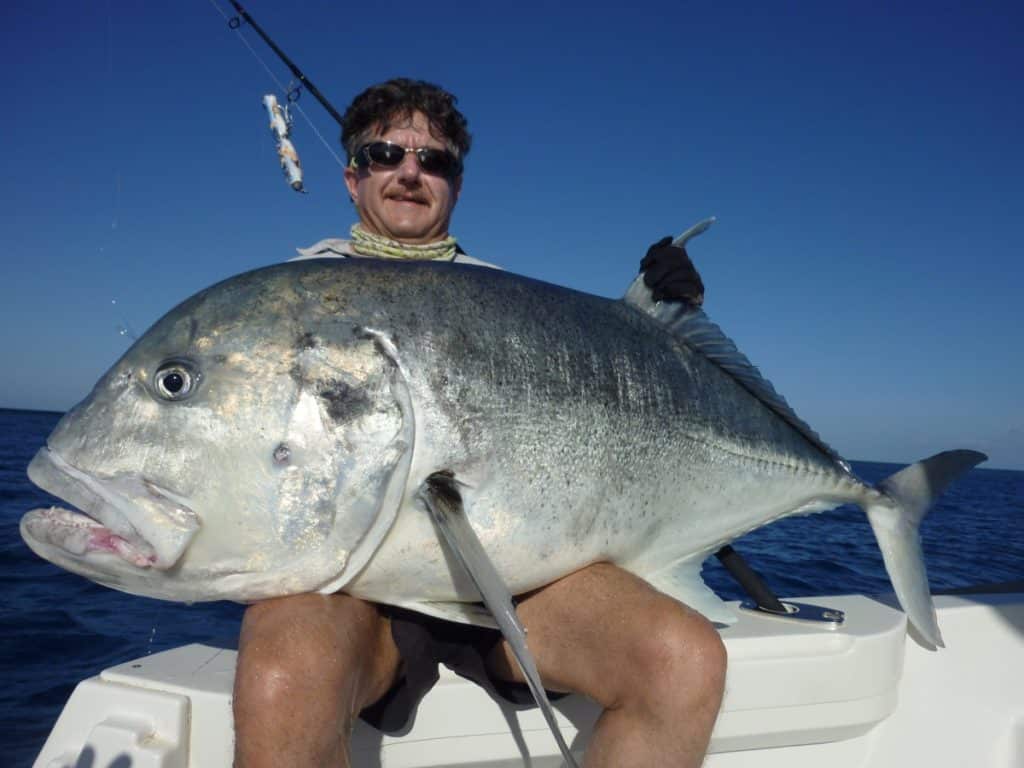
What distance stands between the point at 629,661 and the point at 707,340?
1.17 meters

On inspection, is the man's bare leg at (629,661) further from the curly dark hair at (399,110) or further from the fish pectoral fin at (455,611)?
the curly dark hair at (399,110)

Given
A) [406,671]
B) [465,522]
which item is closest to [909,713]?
[406,671]

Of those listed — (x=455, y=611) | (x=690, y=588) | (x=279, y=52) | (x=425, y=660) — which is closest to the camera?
(x=455, y=611)

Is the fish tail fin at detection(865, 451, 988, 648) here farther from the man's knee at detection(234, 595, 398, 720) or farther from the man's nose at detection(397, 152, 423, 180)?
the man's nose at detection(397, 152, 423, 180)

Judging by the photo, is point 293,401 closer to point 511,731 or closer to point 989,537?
point 511,731

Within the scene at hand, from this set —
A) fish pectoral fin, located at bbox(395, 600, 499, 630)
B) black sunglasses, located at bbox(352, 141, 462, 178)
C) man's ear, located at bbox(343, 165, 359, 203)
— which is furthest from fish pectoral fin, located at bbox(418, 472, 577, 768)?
man's ear, located at bbox(343, 165, 359, 203)

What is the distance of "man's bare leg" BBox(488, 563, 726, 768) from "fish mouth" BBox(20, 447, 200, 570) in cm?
108

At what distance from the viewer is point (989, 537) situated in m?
14.9

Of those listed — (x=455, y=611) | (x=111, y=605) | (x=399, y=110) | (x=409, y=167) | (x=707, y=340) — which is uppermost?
(x=399, y=110)

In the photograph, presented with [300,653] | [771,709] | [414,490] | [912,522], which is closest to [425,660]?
[300,653]

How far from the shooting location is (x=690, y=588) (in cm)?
224

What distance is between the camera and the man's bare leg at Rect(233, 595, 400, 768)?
161cm

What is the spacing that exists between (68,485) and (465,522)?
90cm

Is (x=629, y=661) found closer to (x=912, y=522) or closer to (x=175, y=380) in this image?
(x=175, y=380)
